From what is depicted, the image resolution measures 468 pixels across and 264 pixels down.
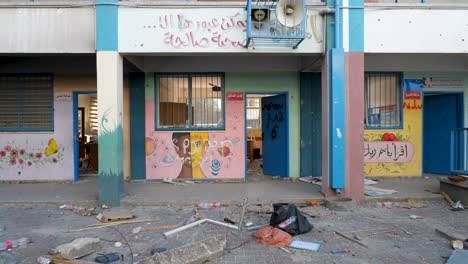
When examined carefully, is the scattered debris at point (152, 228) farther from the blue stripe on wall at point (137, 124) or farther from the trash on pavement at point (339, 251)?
the blue stripe on wall at point (137, 124)

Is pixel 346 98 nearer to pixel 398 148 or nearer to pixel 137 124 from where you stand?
pixel 398 148

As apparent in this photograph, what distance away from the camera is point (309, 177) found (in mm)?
8922

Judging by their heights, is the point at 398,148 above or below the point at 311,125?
below

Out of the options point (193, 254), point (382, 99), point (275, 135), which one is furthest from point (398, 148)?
point (193, 254)

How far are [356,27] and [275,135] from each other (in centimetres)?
359

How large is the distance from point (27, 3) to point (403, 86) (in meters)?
8.74

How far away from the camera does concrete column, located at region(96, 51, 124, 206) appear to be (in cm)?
659

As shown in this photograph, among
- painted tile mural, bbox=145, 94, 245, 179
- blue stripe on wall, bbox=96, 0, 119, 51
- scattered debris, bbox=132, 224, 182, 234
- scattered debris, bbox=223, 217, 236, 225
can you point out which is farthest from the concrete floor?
blue stripe on wall, bbox=96, 0, 119, 51

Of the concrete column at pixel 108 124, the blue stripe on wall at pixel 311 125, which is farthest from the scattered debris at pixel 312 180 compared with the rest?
the concrete column at pixel 108 124

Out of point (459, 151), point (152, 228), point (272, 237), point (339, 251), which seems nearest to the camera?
point (339, 251)

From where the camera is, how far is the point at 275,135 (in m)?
9.36

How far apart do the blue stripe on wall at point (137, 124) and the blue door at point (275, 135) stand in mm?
3303

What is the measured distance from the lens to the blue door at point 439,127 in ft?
30.5

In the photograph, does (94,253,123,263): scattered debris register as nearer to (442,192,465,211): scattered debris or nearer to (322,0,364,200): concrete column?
(322,0,364,200): concrete column
